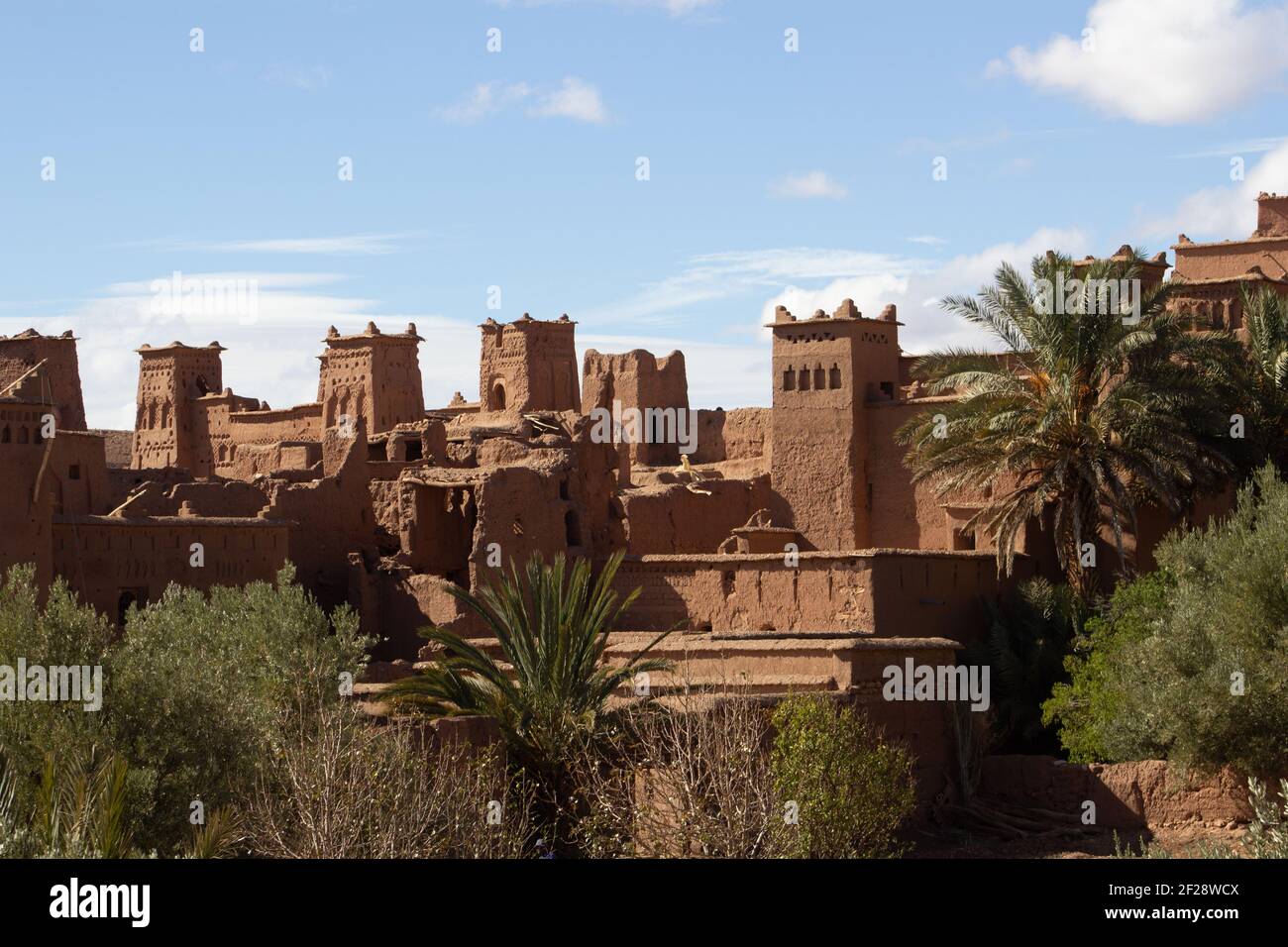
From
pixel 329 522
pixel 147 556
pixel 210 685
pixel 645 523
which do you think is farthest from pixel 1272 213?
pixel 210 685

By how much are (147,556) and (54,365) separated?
25.5 meters

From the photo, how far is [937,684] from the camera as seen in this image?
85.5ft

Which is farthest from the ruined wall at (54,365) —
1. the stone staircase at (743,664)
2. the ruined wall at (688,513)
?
the stone staircase at (743,664)

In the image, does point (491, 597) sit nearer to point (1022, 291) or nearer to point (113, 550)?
point (113, 550)

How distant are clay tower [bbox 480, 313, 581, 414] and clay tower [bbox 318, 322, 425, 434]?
252 centimetres

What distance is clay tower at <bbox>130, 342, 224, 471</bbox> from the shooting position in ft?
207

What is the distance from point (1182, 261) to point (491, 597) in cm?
2180

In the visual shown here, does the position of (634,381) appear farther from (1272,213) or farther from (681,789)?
(681,789)

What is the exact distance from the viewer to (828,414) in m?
37.2

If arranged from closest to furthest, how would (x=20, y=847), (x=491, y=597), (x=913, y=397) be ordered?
(x=20, y=847) < (x=491, y=597) < (x=913, y=397)

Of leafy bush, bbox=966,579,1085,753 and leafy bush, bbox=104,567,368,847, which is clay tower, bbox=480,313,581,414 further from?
leafy bush, bbox=104,567,368,847
